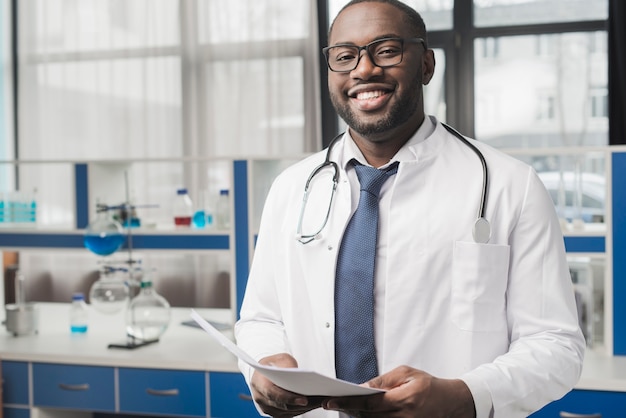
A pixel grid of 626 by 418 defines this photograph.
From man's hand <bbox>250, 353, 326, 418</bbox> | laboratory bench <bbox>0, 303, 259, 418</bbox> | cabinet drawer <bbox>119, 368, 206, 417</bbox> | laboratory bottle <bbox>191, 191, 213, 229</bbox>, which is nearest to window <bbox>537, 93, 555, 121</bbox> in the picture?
laboratory bottle <bbox>191, 191, 213, 229</bbox>

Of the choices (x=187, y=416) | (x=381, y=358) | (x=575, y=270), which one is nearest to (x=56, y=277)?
(x=187, y=416)

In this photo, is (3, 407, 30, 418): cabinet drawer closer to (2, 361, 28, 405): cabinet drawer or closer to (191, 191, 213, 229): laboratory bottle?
(2, 361, 28, 405): cabinet drawer

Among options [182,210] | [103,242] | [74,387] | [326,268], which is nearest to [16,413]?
[74,387]

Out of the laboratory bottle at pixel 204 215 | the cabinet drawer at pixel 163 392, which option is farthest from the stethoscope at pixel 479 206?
the laboratory bottle at pixel 204 215

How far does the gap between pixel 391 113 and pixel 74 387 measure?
1945mm

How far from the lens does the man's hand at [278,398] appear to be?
45.8 inches

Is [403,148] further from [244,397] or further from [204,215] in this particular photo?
[204,215]

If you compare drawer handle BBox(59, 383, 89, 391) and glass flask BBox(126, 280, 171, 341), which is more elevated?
glass flask BBox(126, 280, 171, 341)

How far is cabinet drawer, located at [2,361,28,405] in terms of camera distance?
2826 millimetres

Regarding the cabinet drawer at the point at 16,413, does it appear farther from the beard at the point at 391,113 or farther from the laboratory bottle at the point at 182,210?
the beard at the point at 391,113

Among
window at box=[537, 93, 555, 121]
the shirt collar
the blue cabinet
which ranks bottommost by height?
the blue cabinet

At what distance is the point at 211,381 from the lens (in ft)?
8.62

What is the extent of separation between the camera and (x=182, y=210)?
3.12 metres

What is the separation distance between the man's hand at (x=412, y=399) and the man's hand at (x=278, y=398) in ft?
0.15
